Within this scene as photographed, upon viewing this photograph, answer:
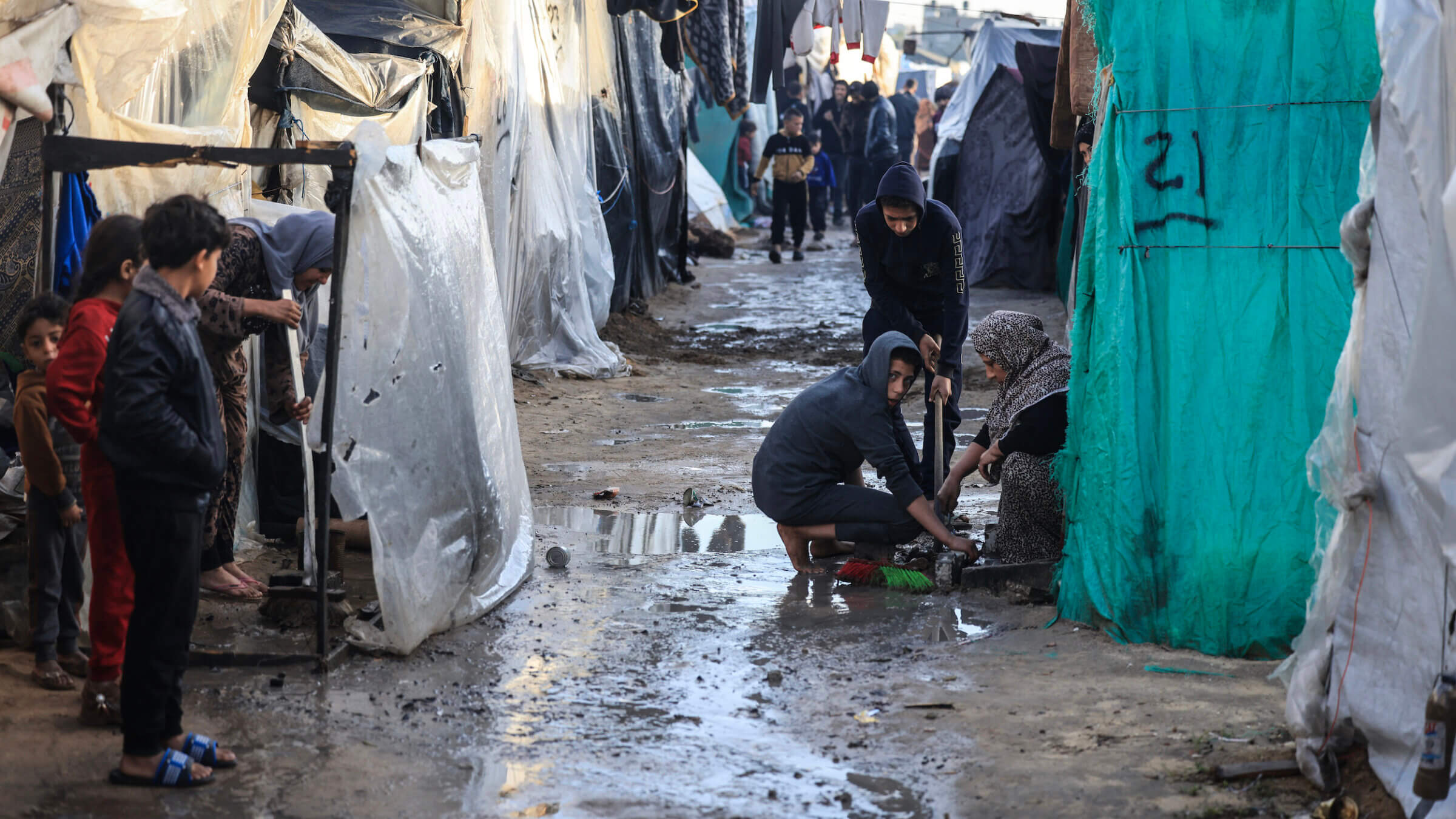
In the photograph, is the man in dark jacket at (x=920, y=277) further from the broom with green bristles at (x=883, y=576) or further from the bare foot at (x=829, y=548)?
the broom with green bristles at (x=883, y=576)

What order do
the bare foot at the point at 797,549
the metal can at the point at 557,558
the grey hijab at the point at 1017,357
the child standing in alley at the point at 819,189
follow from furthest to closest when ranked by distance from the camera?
the child standing in alley at the point at 819,189, the bare foot at the point at 797,549, the metal can at the point at 557,558, the grey hijab at the point at 1017,357

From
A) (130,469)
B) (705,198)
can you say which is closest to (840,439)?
(130,469)

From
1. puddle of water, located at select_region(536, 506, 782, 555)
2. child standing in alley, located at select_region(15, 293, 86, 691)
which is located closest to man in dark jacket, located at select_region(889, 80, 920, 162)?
puddle of water, located at select_region(536, 506, 782, 555)

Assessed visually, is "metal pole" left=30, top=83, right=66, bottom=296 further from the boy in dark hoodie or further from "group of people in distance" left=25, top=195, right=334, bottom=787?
the boy in dark hoodie

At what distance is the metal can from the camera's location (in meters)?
5.29

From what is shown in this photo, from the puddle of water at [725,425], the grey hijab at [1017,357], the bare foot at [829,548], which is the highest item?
the grey hijab at [1017,357]

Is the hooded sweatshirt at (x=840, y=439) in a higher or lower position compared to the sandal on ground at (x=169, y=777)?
higher

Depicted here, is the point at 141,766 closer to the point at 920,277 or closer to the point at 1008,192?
the point at 920,277

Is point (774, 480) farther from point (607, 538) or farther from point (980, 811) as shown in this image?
point (980, 811)

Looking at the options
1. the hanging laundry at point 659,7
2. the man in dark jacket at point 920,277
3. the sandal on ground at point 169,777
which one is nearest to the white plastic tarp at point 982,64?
the hanging laundry at point 659,7

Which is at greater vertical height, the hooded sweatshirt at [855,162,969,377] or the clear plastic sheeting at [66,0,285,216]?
the clear plastic sheeting at [66,0,285,216]

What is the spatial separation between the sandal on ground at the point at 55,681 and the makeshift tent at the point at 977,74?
12.7 metres

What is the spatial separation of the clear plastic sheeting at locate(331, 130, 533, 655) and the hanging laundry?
6.00 m

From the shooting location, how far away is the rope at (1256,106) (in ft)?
12.9
